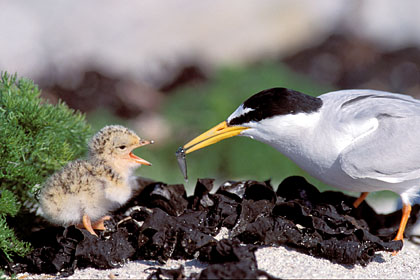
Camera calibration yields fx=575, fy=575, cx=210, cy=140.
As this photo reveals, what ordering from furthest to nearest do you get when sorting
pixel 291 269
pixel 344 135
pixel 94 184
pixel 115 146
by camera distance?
pixel 344 135 < pixel 115 146 < pixel 94 184 < pixel 291 269

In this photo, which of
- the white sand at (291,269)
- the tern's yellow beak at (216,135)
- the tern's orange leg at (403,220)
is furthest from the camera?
the tern's yellow beak at (216,135)

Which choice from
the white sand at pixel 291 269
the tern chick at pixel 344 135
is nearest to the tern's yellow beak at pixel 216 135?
the tern chick at pixel 344 135

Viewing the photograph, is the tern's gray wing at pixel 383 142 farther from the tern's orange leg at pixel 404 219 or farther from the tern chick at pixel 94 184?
the tern chick at pixel 94 184

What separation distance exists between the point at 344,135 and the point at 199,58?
584cm

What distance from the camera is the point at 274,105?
12.0 ft

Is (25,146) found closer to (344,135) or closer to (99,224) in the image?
(99,224)

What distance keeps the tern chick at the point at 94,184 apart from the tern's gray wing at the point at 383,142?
1327mm

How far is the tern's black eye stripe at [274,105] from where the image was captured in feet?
12.0

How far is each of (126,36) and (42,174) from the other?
7779 millimetres

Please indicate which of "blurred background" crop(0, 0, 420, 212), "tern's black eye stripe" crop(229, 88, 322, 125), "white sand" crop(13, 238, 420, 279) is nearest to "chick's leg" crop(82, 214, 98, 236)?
"white sand" crop(13, 238, 420, 279)

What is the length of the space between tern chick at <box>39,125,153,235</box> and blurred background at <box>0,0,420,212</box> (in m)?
2.18

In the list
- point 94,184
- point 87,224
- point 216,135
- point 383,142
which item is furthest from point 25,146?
point 383,142

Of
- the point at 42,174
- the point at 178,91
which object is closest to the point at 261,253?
the point at 42,174

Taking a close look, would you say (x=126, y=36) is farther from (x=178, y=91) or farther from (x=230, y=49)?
(x=178, y=91)
